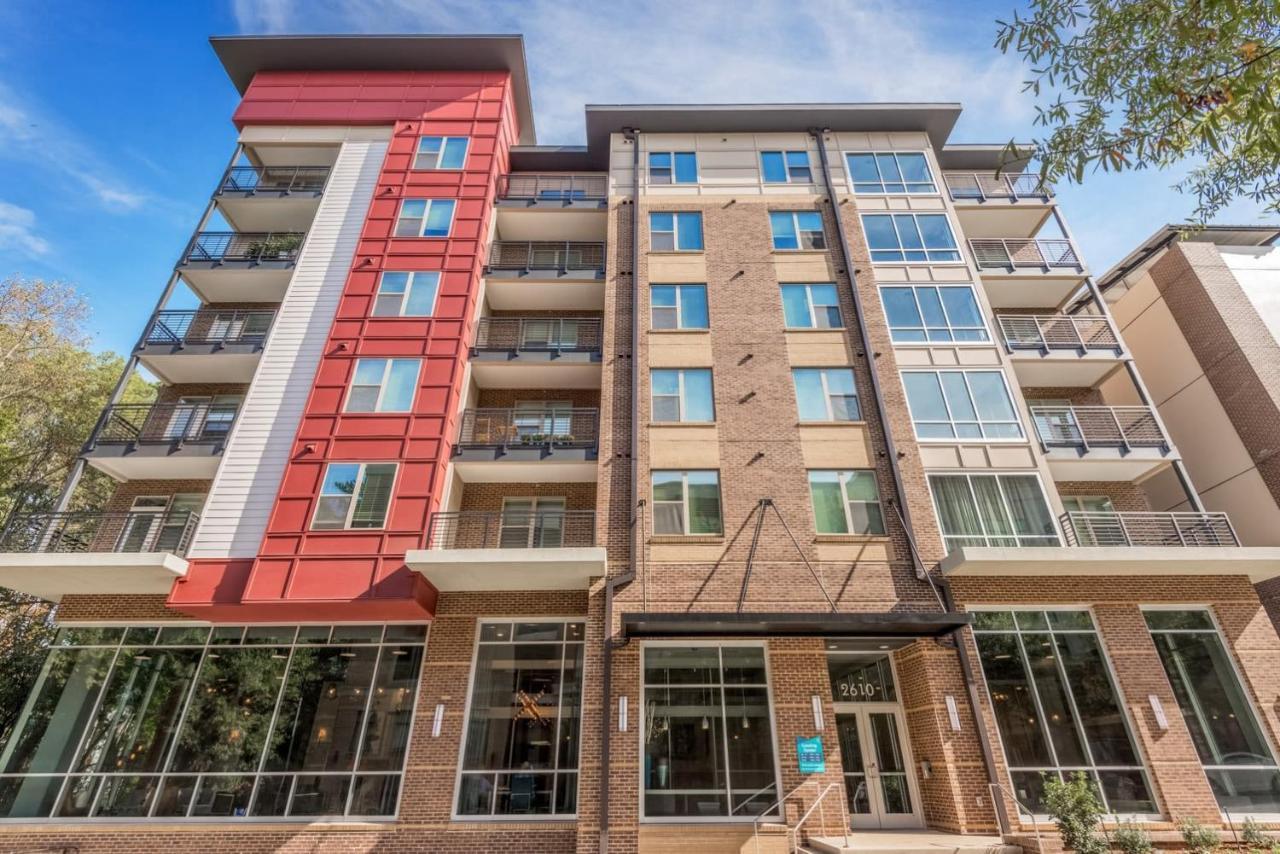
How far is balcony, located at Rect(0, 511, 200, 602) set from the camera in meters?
12.9

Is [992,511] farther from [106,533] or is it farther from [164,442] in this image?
[106,533]

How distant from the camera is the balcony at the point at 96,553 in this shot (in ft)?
42.4

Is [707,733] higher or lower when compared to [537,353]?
lower

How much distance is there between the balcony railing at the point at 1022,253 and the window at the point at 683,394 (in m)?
10.0

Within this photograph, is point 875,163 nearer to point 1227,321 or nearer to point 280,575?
point 1227,321

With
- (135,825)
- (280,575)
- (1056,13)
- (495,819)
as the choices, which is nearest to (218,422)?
(280,575)

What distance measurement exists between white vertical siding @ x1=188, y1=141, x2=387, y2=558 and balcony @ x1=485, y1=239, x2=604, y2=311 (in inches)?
173

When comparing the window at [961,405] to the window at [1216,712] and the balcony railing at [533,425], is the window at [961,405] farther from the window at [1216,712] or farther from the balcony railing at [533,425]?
the balcony railing at [533,425]

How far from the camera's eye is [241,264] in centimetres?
1798

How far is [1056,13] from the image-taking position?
6977 mm

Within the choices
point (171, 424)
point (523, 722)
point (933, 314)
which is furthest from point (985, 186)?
point (171, 424)

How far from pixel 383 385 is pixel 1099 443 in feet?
62.4

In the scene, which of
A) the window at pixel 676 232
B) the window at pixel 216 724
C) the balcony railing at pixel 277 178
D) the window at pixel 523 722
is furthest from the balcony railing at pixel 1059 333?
the balcony railing at pixel 277 178

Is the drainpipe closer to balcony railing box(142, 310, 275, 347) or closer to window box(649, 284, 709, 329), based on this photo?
balcony railing box(142, 310, 275, 347)
